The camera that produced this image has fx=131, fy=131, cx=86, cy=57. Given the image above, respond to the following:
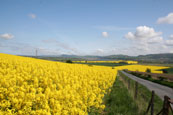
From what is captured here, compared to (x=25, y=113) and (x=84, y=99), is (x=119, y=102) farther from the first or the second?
(x=25, y=113)

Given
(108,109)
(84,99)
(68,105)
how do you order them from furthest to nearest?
(108,109), (84,99), (68,105)

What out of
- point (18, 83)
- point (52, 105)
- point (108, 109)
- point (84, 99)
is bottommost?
point (108, 109)

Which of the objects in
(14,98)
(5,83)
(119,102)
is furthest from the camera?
(119,102)

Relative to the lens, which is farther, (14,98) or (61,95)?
(61,95)

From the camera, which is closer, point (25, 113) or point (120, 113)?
point (25, 113)

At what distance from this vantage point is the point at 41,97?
4055mm

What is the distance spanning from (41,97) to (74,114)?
115 centimetres

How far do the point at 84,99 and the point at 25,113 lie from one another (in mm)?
2745

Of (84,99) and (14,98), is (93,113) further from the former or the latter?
(14,98)

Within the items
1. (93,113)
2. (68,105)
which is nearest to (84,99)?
(93,113)

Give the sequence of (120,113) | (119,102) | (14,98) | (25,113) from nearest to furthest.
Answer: (25,113) < (14,98) < (120,113) < (119,102)

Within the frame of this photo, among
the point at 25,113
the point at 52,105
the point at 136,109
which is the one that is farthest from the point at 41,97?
the point at 136,109

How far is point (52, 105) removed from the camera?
4027 mm

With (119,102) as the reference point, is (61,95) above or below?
above
